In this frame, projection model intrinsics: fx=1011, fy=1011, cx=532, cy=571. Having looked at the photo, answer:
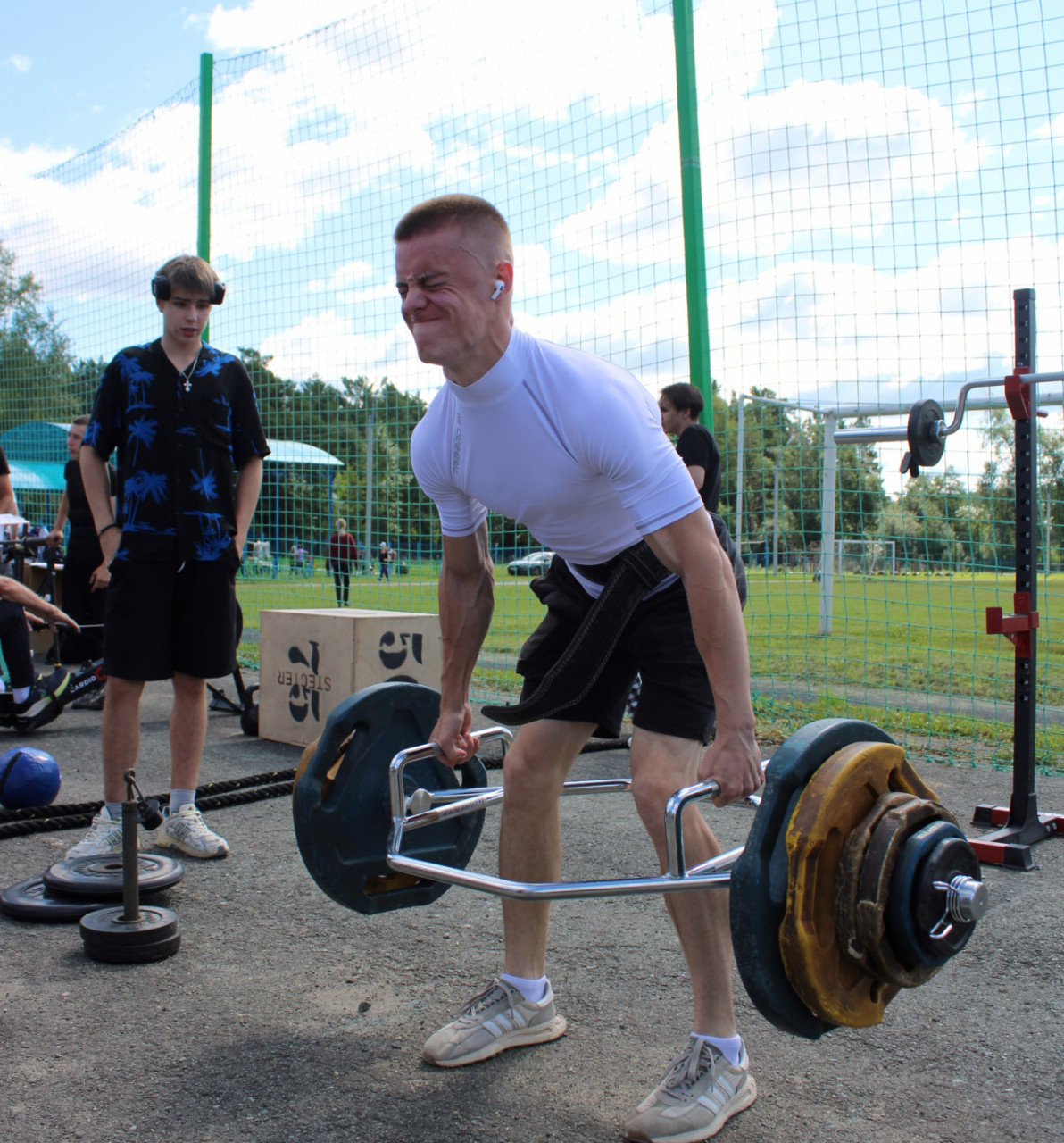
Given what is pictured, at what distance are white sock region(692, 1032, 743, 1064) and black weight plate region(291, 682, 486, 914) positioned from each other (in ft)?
1.88

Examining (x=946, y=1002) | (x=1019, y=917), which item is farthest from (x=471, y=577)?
(x=1019, y=917)

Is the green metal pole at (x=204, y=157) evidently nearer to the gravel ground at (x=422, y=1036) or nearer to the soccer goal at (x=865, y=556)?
the soccer goal at (x=865, y=556)

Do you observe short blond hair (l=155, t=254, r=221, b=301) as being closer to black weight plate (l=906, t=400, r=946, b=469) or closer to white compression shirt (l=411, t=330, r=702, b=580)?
white compression shirt (l=411, t=330, r=702, b=580)

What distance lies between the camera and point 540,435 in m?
1.68

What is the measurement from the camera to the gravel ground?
1.64 meters

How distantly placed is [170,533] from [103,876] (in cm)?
96

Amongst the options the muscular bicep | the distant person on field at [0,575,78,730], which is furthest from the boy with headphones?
the distant person on field at [0,575,78,730]

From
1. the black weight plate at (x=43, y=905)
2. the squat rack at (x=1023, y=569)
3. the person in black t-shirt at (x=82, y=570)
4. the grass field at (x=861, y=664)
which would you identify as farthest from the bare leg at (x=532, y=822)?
the person in black t-shirt at (x=82, y=570)

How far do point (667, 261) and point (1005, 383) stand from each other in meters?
2.08

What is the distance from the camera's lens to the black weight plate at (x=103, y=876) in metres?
2.51

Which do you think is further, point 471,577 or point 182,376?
point 182,376

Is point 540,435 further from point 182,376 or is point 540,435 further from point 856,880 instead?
point 182,376

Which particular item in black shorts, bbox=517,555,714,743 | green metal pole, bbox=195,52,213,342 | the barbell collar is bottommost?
the barbell collar

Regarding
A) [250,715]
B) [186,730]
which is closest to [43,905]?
[186,730]
